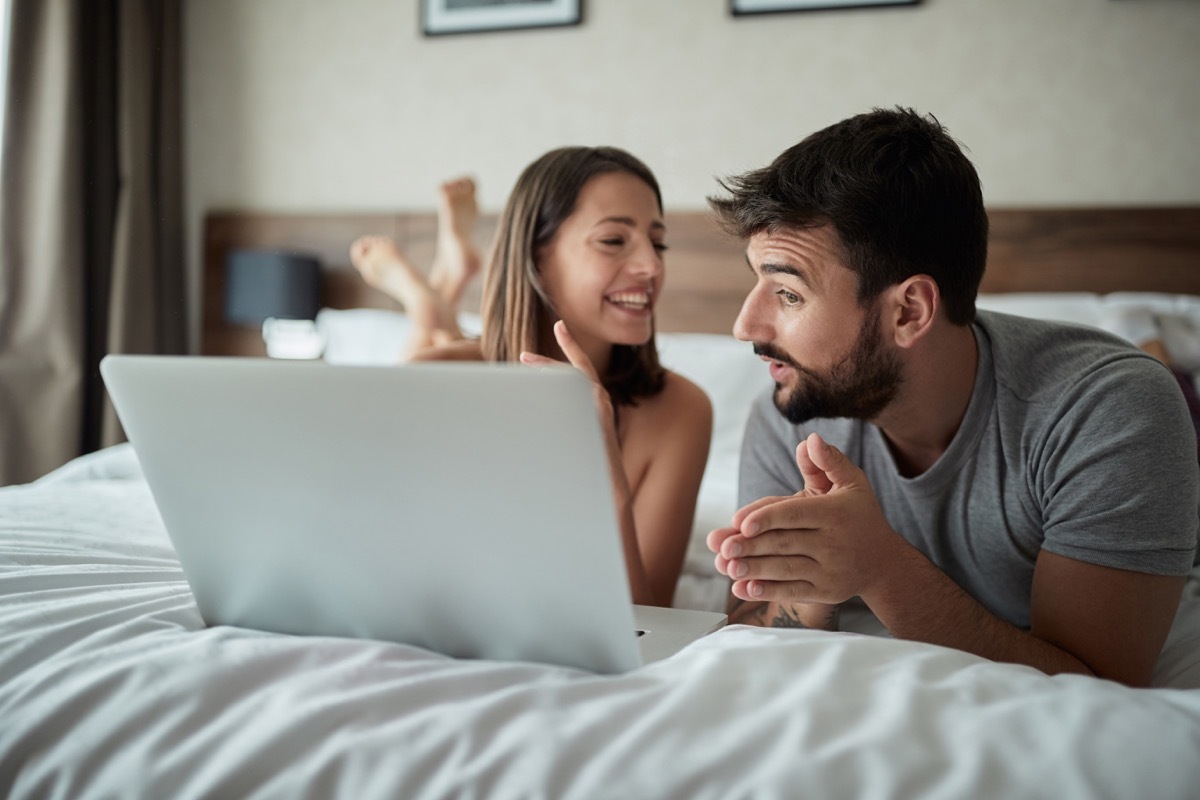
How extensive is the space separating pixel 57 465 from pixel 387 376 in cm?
269

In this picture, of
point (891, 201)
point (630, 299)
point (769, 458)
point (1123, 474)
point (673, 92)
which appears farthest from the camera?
point (673, 92)

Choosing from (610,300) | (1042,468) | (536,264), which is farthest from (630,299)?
(1042,468)

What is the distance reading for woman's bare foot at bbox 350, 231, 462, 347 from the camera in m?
2.67

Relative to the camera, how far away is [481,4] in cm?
318

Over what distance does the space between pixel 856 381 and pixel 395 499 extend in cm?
72

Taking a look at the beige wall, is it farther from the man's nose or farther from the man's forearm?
the man's forearm

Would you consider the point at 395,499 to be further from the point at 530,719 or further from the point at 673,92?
the point at 673,92

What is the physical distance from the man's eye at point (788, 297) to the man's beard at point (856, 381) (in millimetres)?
65

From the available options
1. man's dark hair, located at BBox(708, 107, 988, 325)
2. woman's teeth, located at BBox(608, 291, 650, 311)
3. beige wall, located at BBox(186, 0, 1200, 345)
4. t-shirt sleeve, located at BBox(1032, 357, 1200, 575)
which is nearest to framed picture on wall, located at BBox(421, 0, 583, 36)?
beige wall, located at BBox(186, 0, 1200, 345)

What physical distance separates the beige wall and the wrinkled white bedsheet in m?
2.25

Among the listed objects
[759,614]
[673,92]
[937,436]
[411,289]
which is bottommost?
[759,614]

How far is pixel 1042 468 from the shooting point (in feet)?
3.93

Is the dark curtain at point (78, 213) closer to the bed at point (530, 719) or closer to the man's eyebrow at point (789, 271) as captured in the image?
the bed at point (530, 719)

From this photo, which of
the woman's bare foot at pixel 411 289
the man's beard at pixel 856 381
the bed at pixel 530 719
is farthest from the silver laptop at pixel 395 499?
the woman's bare foot at pixel 411 289
